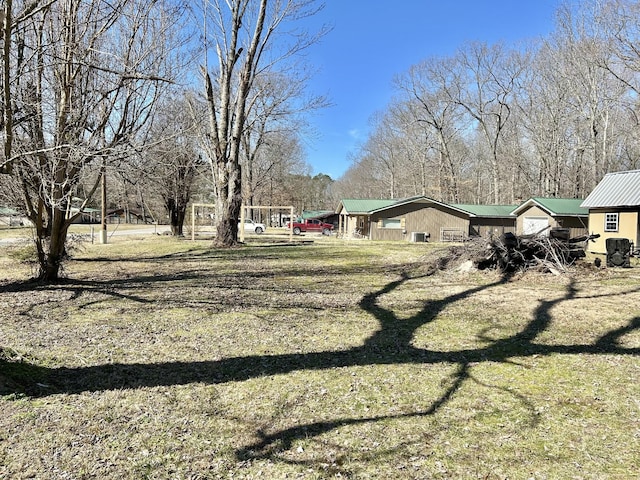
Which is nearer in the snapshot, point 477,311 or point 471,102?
point 477,311

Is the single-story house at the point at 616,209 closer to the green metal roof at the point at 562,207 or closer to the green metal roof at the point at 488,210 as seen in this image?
the green metal roof at the point at 562,207

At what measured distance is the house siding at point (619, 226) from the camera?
17.8 meters

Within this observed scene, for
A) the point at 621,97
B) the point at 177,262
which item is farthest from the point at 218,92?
the point at 621,97

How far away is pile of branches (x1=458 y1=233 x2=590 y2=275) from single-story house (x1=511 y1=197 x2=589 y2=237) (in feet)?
53.0

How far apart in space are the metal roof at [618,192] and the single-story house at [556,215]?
6.10 meters

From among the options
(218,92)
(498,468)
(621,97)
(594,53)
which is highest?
(594,53)

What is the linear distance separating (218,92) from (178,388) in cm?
1880

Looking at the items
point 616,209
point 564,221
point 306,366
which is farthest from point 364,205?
point 306,366

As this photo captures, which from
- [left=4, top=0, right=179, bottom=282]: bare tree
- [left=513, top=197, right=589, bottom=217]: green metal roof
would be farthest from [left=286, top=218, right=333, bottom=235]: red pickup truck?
[left=4, top=0, right=179, bottom=282]: bare tree

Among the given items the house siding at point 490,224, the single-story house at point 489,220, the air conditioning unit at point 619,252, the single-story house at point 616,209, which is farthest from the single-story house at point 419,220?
the air conditioning unit at point 619,252

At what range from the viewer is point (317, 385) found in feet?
13.3

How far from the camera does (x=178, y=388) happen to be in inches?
156

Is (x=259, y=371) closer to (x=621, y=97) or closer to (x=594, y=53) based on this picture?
(x=594, y=53)

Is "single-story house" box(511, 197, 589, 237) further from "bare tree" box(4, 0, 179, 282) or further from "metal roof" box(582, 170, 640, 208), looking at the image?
"bare tree" box(4, 0, 179, 282)
